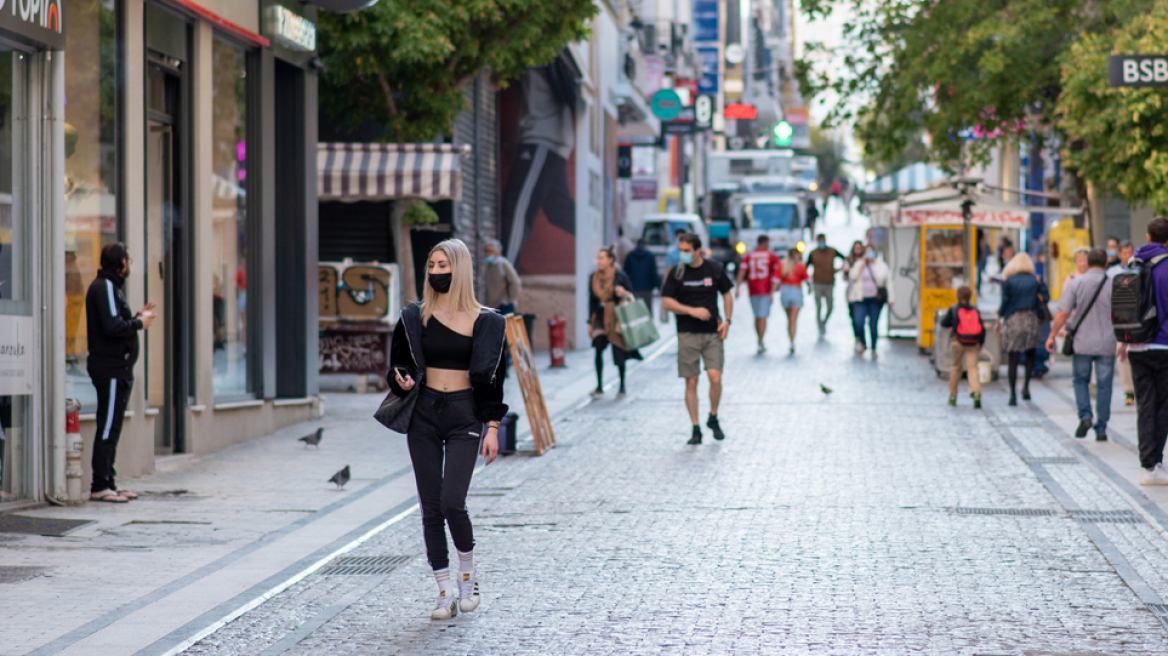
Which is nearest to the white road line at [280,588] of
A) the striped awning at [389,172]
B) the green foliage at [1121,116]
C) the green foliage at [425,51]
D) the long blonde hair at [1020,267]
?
the striped awning at [389,172]

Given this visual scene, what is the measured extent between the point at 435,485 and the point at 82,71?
5.53m

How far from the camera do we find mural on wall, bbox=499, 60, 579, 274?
2544cm

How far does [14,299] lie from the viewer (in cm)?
962

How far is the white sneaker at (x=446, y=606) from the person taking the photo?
255 inches

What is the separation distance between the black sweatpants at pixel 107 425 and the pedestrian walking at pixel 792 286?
15.1m

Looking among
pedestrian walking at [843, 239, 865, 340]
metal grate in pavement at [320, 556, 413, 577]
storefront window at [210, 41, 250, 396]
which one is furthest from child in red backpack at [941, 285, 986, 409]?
metal grate in pavement at [320, 556, 413, 577]

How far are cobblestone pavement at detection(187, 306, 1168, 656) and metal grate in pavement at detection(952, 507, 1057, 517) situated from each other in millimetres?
18

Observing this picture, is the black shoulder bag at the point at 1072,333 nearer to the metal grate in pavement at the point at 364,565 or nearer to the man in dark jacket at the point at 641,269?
the metal grate in pavement at the point at 364,565

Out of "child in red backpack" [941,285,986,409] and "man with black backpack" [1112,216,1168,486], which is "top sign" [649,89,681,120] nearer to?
"child in red backpack" [941,285,986,409]

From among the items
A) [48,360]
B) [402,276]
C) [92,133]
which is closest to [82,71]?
[92,133]

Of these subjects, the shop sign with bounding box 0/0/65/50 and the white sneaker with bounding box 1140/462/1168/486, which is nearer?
the shop sign with bounding box 0/0/65/50

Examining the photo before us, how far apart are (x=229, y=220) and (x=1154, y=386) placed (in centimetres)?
788

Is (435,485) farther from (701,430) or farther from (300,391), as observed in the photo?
(300,391)

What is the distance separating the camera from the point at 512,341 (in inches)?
500
